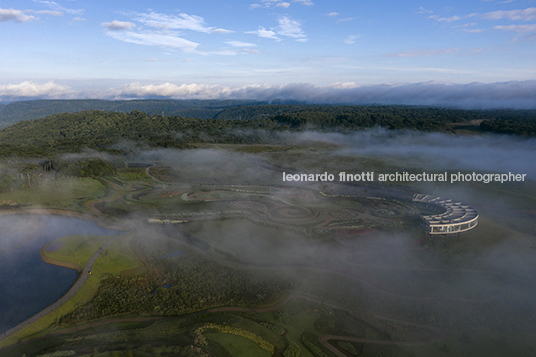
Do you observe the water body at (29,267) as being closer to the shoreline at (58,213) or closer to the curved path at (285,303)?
the shoreline at (58,213)

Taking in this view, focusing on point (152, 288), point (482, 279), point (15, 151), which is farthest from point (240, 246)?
point (15, 151)

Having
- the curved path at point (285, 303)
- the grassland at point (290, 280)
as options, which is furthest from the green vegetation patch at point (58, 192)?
the curved path at point (285, 303)

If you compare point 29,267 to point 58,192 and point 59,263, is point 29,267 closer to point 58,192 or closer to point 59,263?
point 59,263

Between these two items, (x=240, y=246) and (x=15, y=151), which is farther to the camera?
(x=15, y=151)

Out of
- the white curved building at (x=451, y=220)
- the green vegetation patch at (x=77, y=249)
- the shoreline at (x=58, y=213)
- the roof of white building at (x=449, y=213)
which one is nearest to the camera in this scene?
the green vegetation patch at (x=77, y=249)

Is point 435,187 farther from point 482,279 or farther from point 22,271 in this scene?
point 22,271

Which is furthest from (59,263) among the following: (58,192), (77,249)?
(58,192)

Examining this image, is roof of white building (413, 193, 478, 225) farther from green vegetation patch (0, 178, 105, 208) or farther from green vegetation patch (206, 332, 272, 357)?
green vegetation patch (0, 178, 105, 208)

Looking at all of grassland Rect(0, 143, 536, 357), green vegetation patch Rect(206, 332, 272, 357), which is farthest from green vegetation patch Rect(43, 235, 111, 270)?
green vegetation patch Rect(206, 332, 272, 357)
